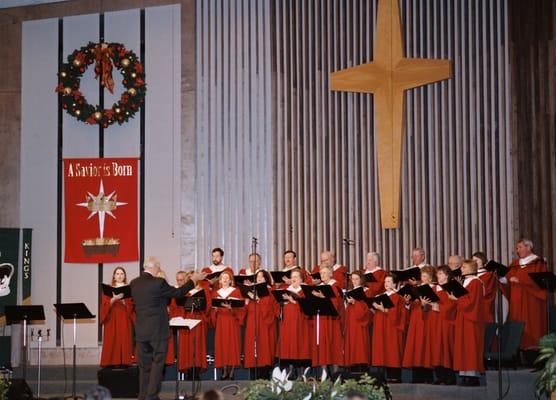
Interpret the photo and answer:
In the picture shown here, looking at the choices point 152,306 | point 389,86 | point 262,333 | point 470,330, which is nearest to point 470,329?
point 470,330

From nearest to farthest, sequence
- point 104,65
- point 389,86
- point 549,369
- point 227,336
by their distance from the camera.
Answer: point 549,369 → point 227,336 → point 389,86 → point 104,65

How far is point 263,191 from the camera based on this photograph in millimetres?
14594

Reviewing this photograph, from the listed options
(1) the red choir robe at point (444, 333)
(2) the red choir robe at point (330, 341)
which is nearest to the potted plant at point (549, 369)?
(1) the red choir robe at point (444, 333)

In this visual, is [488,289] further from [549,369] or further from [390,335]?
[549,369]

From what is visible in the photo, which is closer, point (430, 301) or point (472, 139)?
point (430, 301)

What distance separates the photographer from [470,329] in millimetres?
10836

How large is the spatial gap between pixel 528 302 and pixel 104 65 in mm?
8015

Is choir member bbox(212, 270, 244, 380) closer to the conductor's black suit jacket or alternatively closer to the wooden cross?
the conductor's black suit jacket

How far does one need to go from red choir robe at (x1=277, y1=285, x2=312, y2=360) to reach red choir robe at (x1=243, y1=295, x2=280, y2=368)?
314mm

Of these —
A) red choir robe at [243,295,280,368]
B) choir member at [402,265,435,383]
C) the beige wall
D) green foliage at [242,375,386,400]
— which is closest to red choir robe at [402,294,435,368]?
choir member at [402,265,435,383]

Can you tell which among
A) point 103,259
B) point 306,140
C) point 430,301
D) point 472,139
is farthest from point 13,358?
point 472,139

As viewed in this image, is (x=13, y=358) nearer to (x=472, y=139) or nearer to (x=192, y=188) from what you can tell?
(x=192, y=188)

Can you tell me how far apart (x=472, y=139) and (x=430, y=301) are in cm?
363

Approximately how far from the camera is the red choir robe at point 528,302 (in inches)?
441
